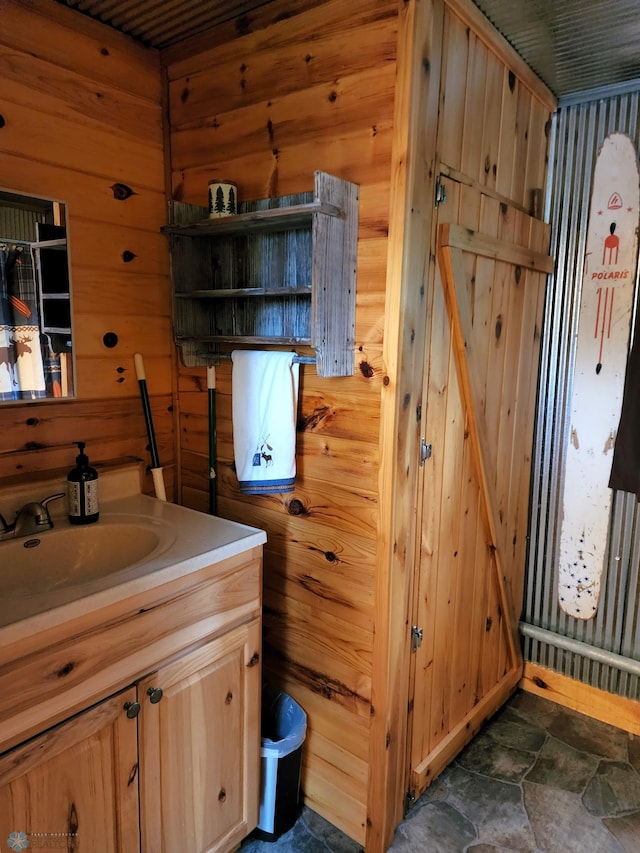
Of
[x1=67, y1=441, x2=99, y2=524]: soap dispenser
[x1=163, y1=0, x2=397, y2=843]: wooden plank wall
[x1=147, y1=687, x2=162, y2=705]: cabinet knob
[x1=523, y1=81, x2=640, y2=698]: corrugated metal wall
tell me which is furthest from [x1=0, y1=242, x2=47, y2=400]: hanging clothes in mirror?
[x1=523, y1=81, x2=640, y2=698]: corrugated metal wall

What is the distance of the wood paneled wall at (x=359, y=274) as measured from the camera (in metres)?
1.47

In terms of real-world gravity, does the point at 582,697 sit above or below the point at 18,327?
below

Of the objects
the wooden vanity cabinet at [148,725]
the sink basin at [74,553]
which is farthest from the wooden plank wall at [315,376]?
the sink basin at [74,553]

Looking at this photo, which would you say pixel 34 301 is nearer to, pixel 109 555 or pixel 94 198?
pixel 94 198

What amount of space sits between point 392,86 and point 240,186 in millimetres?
554

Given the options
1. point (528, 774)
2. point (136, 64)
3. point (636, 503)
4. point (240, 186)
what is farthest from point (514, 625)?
point (136, 64)

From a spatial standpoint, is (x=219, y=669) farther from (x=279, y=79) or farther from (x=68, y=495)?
(x=279, y=79)

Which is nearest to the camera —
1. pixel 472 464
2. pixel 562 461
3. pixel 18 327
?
pixel 18 327

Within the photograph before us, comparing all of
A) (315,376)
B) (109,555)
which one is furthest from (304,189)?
(109,555)

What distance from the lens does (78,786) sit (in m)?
1.19

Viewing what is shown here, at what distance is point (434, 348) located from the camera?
1670mm

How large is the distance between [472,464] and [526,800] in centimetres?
112

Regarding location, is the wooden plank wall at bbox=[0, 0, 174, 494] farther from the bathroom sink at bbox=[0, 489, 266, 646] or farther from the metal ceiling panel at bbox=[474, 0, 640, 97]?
the metal ceiling panel at bbox=[474, 0, 640, 97]

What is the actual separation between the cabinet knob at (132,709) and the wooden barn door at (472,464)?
2.72 feet
